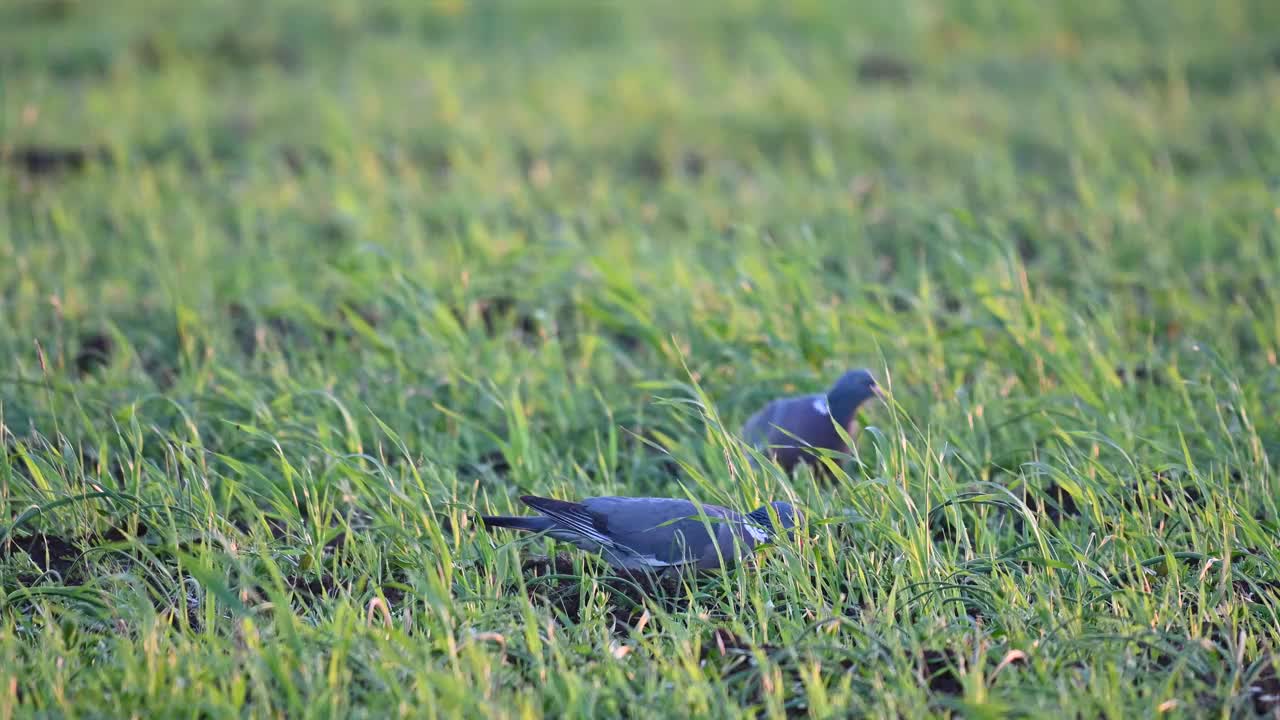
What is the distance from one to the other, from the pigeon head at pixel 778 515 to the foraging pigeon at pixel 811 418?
0.59 meters

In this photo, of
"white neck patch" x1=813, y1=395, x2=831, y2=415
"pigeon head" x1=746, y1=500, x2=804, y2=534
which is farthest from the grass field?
"white neck patch" x1=813, y1=395, x2=831, y2=415

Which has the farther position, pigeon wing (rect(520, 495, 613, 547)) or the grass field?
pigeon wing (rect(520, 495, 613, 547))

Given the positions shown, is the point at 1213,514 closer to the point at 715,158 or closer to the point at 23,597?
the point at 23,597

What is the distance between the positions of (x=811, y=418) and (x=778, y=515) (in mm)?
751

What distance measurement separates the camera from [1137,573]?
9.19ft

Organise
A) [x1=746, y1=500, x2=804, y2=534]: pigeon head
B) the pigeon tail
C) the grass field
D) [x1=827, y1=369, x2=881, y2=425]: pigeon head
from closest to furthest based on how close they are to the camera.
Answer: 1. the grass field
2. the pigeon tail
3. [x1=746, y1=500, x2=804, y2=534]: pigeon head
4. [x1=827, y1=369, x2=881, y2=425]: pigeon head

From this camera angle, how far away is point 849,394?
144 inches

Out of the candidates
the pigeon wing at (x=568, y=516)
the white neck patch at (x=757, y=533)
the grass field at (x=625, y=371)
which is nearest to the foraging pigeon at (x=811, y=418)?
the grass field at (x=625, y=371)

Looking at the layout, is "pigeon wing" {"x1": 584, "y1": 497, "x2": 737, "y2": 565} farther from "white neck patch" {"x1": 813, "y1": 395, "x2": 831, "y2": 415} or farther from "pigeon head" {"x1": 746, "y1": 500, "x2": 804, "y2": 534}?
"white neck patch" {"x1": 813, "y1": 395, "x2": 831, "y2": 415}

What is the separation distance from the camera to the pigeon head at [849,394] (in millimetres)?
3645

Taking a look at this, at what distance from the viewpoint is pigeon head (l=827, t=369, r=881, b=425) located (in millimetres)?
3645

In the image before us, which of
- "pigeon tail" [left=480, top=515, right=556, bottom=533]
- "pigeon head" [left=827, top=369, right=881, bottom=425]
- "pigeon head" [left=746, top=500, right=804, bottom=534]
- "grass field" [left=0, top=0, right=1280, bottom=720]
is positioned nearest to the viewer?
"grass field" [left=0, top=0, right=1280, bottom=720]

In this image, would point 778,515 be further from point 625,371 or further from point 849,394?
point 625,371

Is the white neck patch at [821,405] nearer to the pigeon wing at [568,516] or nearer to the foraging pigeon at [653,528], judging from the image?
the foraging pigeon at [653,528]
